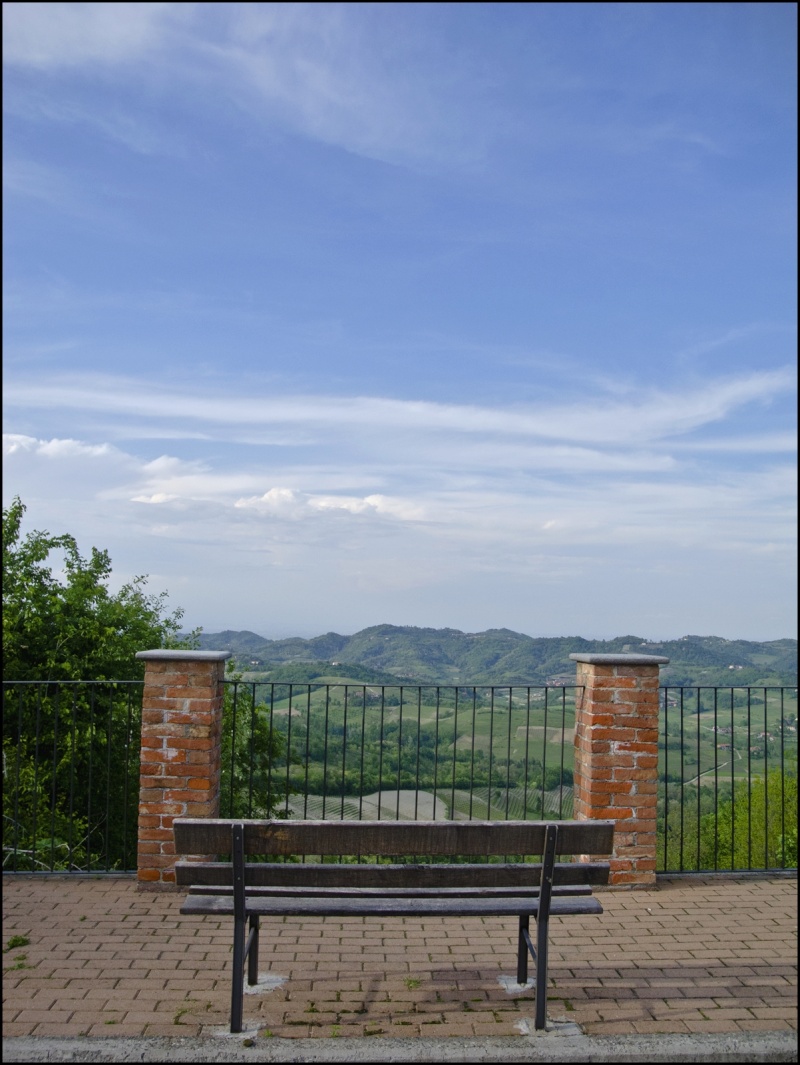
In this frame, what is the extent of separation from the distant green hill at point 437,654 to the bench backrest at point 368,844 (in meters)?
5.89

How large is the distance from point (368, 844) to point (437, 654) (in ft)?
67.9

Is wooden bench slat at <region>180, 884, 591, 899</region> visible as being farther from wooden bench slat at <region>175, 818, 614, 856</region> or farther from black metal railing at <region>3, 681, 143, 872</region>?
black metal railing at <region>3, 681, 143, 872</region>

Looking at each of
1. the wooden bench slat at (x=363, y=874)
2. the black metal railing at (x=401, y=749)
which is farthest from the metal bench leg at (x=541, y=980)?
the black metal railing at (x=401, y=749)

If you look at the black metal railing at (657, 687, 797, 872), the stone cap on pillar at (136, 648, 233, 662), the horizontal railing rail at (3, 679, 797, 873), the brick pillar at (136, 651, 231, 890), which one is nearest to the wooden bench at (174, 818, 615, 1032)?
the brick pillar at (136, 651, 231, 890)

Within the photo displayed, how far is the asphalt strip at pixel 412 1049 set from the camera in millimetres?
3316

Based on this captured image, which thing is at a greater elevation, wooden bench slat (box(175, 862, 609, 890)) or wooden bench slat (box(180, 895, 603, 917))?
wooden bench slat (box(175, 862, 609, 890))

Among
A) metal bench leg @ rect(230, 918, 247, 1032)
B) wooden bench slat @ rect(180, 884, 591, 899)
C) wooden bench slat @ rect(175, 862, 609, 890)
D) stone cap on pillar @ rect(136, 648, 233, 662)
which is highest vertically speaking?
stone cap on pillar @ rect(136, 648, 233, 662)

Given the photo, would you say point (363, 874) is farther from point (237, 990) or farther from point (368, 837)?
point (237, 990)

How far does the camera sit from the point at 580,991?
3.93 m

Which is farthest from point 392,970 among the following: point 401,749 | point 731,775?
point 731,775

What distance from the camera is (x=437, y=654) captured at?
2412cm

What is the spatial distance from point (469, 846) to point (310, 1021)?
0.99 metres

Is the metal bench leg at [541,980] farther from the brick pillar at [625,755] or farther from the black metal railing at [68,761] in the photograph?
the black metal railing at [68,761]

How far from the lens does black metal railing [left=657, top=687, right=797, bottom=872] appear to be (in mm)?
6031
